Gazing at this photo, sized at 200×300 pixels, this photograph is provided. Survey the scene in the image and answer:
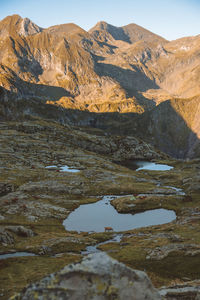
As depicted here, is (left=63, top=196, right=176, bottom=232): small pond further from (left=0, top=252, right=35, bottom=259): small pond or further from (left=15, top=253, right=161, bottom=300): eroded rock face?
(left=15, top=253, right=161, bottom=300): eroded rock face

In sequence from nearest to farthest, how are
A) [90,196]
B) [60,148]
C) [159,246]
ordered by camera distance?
1. [159,246]
2. [90,196]
3. [60,148]

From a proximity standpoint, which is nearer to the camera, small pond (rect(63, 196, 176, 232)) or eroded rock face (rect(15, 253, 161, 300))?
eroded rock face (rect(15, 253, 161, 300))

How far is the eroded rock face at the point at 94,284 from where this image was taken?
10.6 meters

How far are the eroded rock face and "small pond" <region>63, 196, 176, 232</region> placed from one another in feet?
167

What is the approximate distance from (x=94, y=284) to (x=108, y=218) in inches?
2404

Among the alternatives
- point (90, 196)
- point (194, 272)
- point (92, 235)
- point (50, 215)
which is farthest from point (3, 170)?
point (194, 272)

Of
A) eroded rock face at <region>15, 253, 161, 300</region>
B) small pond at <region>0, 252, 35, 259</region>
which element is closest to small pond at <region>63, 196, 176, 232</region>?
small pond at <region>0, 252, 35, 259</region>

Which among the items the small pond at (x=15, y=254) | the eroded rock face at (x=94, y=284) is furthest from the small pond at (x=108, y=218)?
the eroded rock face at (x=94, y=284)

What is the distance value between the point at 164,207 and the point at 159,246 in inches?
1449

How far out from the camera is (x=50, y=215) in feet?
219

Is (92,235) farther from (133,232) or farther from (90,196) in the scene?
(90,196)

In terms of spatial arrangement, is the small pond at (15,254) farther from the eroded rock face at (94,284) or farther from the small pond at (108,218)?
the eroded rock face at (94,284)

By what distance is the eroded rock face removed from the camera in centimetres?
1060

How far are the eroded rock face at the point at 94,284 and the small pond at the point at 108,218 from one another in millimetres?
50824
